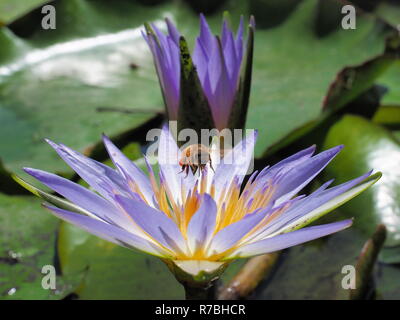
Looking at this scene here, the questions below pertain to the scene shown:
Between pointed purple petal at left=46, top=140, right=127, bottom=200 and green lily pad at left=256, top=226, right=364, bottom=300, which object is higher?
pointed purple petal at left=46, top=140, right=127, bottom=200

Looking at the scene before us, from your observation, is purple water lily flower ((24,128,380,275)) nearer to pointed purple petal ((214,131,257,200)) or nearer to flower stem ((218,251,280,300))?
pointed purple petal ((214,131,257,200))

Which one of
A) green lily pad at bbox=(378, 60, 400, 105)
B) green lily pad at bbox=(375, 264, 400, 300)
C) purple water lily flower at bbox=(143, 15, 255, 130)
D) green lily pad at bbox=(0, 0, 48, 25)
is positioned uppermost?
green lily pad at bbox=(0, 0, 48, 25)

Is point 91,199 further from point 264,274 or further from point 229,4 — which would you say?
point 229,4

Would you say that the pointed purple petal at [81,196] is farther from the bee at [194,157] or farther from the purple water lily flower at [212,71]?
the purple water lily flower at [212,71]

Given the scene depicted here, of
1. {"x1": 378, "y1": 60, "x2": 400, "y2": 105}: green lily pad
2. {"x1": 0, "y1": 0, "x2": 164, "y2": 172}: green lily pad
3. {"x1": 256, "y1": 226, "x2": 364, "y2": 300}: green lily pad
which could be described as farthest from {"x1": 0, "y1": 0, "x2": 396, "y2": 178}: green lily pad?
{"x1": 256, "y1": 226, "x2": 364, "y2": 300}: green lily pad

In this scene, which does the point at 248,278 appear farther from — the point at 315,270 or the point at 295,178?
the point at 295,178
